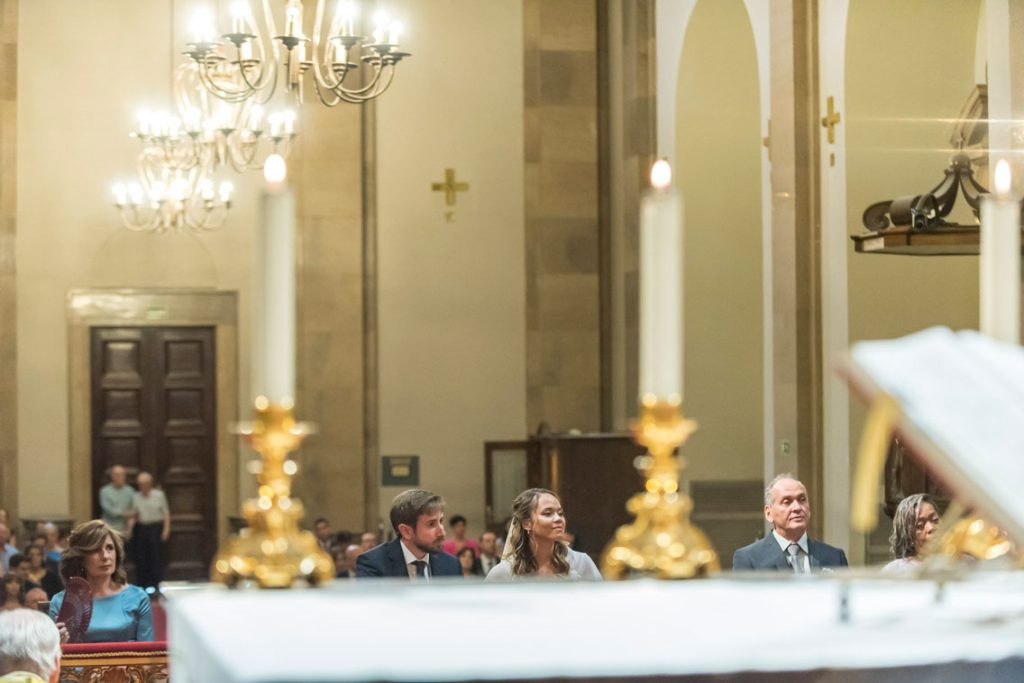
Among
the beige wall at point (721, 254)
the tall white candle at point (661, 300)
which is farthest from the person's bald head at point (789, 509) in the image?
the beige wall at point (721, 254)

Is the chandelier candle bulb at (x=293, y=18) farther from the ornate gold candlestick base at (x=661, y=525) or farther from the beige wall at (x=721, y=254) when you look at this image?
the ornate gold candlestick base at (x=661, y=525)

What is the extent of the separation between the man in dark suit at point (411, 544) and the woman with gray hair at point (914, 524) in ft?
6.31

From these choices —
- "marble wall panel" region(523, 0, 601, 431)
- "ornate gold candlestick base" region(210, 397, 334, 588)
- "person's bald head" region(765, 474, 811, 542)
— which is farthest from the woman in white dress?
"marble wall panel" region(523, 0, 601, 431)

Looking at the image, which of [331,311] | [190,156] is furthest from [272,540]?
[331,311]

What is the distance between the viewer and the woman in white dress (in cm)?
664

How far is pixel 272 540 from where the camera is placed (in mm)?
2271

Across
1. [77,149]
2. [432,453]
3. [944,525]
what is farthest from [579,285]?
[944,525]

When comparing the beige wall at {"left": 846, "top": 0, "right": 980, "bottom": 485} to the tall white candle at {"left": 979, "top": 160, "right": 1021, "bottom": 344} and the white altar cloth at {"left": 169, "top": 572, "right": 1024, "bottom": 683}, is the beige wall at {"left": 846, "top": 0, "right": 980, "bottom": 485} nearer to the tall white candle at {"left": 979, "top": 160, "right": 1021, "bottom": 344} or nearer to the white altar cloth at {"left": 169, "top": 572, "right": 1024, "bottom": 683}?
the tall white candle at {"left": 979, "top": 160, "right": 1021, "bottom": 344}

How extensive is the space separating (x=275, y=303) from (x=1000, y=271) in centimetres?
112

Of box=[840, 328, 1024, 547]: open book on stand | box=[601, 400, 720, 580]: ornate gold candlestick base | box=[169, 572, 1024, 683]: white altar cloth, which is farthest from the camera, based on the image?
box=[601, 400, 720, 580]: ornate gold candlestick base

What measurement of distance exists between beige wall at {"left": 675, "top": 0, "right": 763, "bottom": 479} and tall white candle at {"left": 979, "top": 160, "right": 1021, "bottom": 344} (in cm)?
1508

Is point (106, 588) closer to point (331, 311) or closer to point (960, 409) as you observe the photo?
point (960, 409)

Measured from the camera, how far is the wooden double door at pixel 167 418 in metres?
18.9

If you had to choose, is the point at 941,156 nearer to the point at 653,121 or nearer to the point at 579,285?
the point at 653,121
